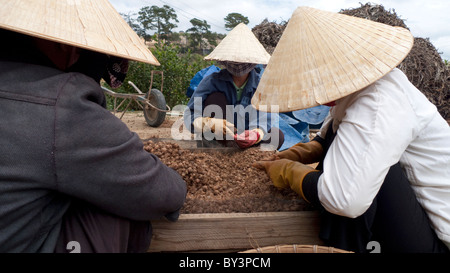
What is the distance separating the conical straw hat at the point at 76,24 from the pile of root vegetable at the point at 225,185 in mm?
624

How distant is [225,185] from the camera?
1476 millimetres

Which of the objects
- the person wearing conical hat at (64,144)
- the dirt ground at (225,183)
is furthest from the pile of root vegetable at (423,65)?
the person wearing conical hat at (64,144)

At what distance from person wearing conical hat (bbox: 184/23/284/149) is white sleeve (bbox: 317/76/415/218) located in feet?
4.11

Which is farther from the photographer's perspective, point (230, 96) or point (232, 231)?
point (230, 96)

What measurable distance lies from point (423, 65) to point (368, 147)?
5562 millimetres

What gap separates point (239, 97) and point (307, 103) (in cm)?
161

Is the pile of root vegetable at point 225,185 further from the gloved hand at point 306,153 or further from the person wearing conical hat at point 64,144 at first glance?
the person wearing conical hat at point 64,144

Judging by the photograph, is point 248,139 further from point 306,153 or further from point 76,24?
point 76,24

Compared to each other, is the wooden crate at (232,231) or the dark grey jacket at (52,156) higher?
the dark grey jacket at (52,156)

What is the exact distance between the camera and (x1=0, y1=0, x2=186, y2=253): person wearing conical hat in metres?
0.75

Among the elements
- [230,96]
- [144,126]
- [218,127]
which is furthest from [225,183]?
[144,126]

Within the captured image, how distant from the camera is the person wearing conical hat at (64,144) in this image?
0.75 m

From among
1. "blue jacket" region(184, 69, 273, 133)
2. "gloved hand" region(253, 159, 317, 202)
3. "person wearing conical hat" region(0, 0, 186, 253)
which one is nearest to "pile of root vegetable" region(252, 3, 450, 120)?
"blue jacket" region(184, 69, 273, 133)

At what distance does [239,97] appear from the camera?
2623 mm
